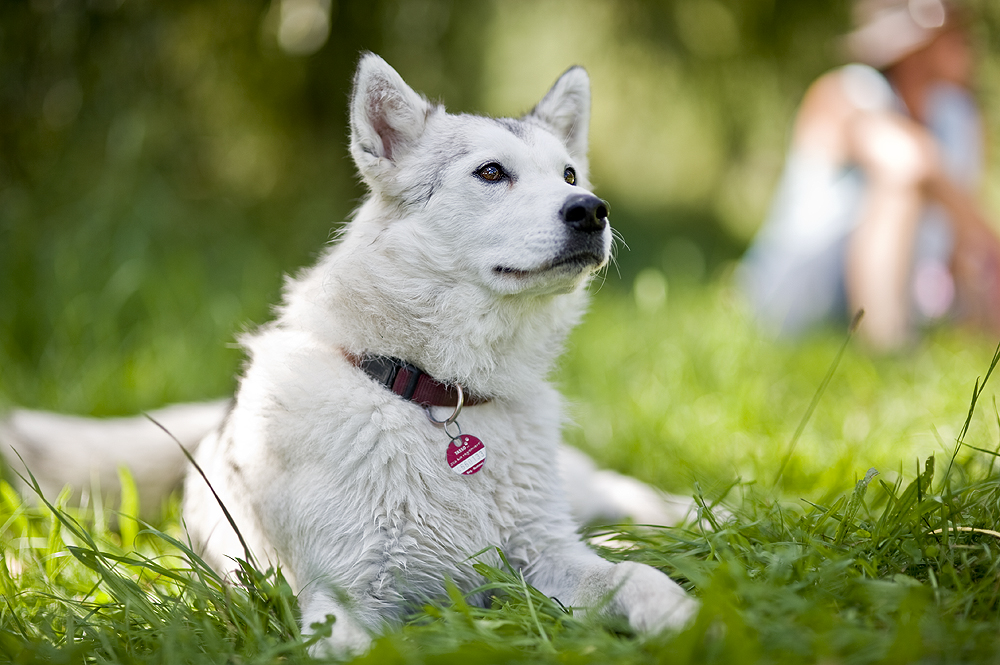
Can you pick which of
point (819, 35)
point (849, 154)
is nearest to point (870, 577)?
point (849, 154)

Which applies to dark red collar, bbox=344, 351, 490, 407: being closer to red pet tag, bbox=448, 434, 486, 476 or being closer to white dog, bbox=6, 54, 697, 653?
white dog, bbox=6, 54, 697, 653

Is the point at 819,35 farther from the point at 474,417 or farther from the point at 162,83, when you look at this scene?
the point at 474,417

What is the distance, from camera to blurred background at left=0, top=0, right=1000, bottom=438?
453 cm

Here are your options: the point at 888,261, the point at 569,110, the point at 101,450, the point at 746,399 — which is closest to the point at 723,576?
the point at 569,110

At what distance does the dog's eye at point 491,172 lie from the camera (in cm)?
246

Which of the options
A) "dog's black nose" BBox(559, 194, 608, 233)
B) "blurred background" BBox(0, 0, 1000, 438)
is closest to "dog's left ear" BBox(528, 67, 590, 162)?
"dog's black nose" BBox(559, 194, 608, 233)

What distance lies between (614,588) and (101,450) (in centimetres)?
219

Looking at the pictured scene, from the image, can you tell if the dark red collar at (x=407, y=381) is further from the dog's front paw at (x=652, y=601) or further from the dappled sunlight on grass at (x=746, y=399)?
the dappled sunlight on grass at (x=746, y=399)

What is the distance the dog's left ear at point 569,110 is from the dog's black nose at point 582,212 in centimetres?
78

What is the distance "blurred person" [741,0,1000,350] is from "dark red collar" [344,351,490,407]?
345 cm

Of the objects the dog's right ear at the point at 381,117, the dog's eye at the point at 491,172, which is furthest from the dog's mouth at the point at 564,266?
the dog's right ear at the point at 381,117

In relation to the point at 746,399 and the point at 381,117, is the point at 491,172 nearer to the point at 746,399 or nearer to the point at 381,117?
the point at 381,117

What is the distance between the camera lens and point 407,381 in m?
2.25

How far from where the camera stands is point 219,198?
645cm
